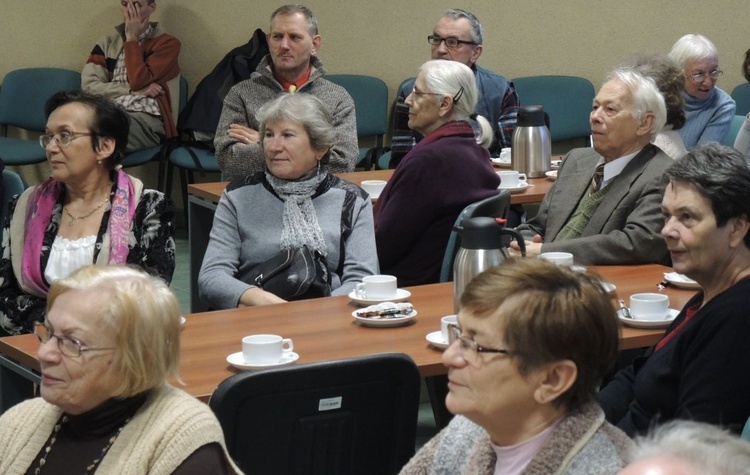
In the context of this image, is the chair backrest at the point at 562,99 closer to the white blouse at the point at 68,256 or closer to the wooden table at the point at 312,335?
the wooden table at the point at 312,335

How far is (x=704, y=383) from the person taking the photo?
238 centimetres

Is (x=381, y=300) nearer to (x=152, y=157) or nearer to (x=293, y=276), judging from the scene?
(x=293, y=276)

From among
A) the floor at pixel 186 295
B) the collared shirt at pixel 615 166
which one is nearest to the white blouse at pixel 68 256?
the floor at pixel 186 295

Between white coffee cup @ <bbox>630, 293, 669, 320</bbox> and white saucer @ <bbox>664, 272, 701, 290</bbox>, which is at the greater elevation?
white coffee cup @ <bbox>630, 293, 669, 320</bbox>

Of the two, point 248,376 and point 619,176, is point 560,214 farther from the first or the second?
point 248,376

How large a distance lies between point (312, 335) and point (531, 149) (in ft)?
8.59

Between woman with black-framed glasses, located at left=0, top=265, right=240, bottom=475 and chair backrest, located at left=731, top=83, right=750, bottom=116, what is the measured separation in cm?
631

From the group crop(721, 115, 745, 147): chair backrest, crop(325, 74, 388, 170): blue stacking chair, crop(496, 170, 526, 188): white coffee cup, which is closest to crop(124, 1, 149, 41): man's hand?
crop(325, 74, 388, 170): blue stacking chair

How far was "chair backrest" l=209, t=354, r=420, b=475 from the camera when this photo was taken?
7.45 feet

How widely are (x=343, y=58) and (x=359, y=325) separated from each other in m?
5.11

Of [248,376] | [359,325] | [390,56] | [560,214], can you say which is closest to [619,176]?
[560,214]

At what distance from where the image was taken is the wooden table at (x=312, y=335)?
2771 millimetres

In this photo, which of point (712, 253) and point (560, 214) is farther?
point (560, 214)

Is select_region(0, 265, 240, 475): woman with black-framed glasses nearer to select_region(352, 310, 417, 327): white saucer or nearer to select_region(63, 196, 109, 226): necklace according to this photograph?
select_region(352, 310, 417, 327): white saucer
